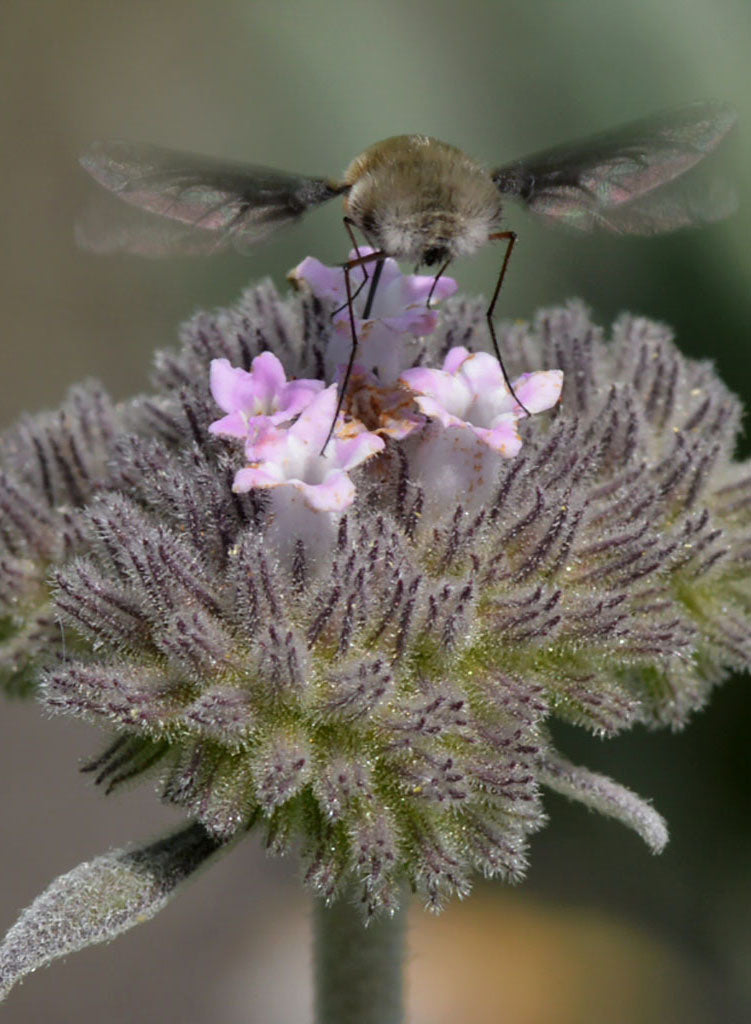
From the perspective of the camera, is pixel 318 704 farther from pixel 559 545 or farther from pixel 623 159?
pixel 623 159

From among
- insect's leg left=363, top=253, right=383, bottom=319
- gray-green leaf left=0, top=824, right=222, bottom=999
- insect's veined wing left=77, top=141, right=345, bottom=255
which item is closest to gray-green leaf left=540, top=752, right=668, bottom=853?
gray-green leaf left=0, top=824, right=222, bottom=999

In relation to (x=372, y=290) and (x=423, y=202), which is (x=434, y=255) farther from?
(x=372, y=290)

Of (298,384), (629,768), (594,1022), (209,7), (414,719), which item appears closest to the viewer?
(414,719)

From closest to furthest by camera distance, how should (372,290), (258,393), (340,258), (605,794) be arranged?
(258,393), (605,794), (372,290), (340,258)

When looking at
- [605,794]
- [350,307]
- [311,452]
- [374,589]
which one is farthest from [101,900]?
[350,307]

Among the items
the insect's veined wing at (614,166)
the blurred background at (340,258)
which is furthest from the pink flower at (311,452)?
the blurred background at (340,258)

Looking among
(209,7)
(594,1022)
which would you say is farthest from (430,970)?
(209,7)
